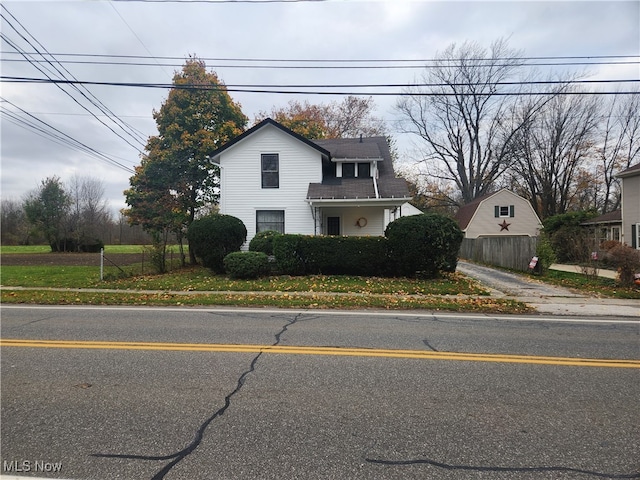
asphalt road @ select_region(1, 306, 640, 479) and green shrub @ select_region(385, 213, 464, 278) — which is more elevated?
green shrub @ select_region(385, 213, 464, 278)

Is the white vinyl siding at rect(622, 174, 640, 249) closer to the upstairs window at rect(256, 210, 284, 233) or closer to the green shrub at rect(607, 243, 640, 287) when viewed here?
the green shrub at rect(607, 243, 640, 287)

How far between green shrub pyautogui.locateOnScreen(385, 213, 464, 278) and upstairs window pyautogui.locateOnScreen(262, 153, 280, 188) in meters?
7.11

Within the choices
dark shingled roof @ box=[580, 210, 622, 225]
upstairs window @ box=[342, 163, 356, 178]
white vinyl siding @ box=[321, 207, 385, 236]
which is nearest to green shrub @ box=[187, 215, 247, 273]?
white vinyl siding @ box=[321, 207, 385, 236]

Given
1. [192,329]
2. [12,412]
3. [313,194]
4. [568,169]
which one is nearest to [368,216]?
[313,194]

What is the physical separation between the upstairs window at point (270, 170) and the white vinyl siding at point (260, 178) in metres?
0.15

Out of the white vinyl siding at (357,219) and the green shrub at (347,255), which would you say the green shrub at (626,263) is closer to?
the green shrub at (347,255)

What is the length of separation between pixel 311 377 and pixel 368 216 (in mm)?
15318

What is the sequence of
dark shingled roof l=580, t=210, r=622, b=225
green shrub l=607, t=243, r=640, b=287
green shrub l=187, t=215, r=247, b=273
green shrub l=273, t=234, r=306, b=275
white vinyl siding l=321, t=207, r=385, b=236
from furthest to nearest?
dark shingled roof l=580, t=210, r=622, b=225, white vinyl siding l=321, t=207, r=385, b=236, green shrub l=187, t=215, r=247, b=273, green shrub l=273, t=234, r=306, b=275, green shrub l=607, t=243, r=640, b=287

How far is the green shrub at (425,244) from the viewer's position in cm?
1330

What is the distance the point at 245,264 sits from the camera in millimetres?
13680

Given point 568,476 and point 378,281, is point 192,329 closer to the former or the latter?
point 568,476

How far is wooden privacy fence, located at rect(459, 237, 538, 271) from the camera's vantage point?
58.6 feet

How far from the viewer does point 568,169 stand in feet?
116

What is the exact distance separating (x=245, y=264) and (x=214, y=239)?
7.21ft
